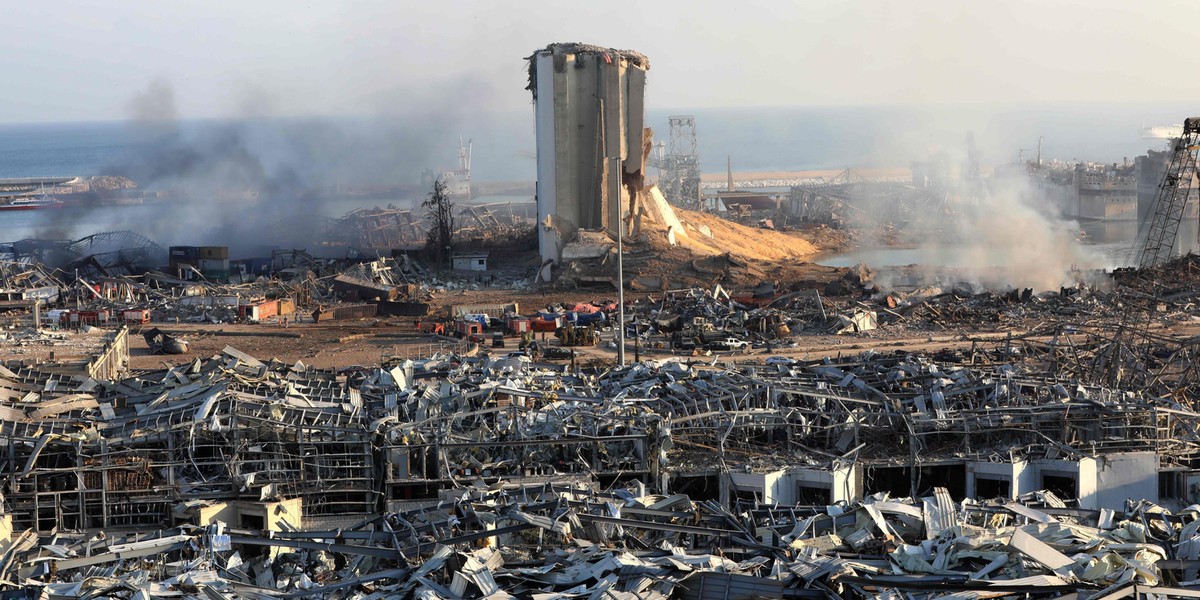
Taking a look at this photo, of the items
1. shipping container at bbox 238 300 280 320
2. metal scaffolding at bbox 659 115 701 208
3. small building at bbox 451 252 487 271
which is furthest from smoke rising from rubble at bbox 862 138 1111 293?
shipping container at bbox 238 300 280 320

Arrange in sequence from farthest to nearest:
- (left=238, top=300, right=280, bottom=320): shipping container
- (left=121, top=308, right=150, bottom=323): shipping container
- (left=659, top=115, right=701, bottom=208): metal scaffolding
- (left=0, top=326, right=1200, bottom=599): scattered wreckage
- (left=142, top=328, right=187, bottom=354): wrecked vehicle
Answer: (left=659, top=115, right=701, bottom=208): metal scaffolding → (left=238, top=300, right=280, bottom=320): shipping container → (left=121, top=308, right=150, bottom=323): shipping container → (left=142, top=328, right=187, bottom=354): wrecked vehicle → (left=0, top=326, right=1200, bottom=599): scattered wreckage

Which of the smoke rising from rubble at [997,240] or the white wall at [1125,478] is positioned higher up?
the smoke rising from rubble at [997,240]

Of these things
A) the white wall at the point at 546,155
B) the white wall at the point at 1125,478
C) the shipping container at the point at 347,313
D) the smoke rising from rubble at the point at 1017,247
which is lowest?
the white wall at the point at 1125,478

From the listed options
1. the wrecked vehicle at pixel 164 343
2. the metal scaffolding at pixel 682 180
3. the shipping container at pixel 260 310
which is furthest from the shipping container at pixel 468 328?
the metal scaffolding at pixel 682 180

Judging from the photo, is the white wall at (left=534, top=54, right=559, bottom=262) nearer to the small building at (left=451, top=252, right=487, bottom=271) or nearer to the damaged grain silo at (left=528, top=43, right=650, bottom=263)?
the damaged grain silo at (left=528, top=43, right=650, bottom=263)

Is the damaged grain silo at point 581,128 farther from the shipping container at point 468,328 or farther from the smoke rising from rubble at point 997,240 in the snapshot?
the shipping container at point 468,328

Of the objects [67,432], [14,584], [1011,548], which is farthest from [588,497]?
[67,432]
